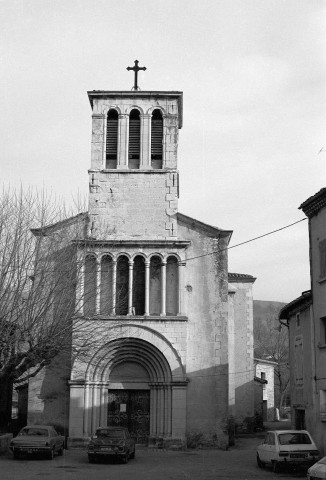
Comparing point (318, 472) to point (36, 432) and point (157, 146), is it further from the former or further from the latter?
point (157, 146)

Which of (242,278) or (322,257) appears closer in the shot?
(322,257)

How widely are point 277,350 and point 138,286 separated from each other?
178 feet

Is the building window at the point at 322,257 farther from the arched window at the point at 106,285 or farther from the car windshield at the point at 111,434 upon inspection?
the arched window at the point at 106,285

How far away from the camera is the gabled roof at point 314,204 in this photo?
862 inches

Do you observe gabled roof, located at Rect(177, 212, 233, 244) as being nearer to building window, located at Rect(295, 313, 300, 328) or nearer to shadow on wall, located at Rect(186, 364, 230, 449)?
building window, located at Rect(295, 313, 300, 328)

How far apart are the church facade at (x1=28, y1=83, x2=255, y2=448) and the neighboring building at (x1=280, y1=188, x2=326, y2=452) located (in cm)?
408

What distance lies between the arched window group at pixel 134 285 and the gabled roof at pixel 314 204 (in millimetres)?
7429

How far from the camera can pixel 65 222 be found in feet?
93.5

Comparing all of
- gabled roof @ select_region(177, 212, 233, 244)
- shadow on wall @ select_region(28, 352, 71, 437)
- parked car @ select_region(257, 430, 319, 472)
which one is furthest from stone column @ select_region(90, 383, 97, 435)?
parked car @ select_region(257, 430, 319, 472)

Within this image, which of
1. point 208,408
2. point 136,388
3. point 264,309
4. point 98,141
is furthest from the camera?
point 264,309

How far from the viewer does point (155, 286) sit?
29188 millimetres

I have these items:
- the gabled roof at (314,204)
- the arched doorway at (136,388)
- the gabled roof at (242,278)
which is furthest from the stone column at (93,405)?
the gabled roof at (242,278)

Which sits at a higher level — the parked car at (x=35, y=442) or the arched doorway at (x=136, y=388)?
the arched doorway at (x=136, y=388)

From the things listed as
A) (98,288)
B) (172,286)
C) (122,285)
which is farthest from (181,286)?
(98,288)
